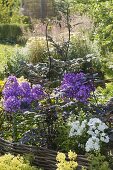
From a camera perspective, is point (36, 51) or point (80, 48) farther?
point (80, 48)

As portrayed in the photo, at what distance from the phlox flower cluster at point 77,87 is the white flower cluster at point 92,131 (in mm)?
224

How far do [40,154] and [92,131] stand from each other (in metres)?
0.49

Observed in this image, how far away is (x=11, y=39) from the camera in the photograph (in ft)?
65.8

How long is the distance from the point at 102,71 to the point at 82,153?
6.75 metres

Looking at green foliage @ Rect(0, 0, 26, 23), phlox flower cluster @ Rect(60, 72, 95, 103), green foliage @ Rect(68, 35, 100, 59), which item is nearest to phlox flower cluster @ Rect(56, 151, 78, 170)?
phlox flower cluster @ Rect(60, 72, 95, 103)

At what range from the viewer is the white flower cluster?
127 inches

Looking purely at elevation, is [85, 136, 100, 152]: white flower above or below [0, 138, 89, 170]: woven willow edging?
above

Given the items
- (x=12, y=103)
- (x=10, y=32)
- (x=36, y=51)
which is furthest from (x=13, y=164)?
(x=10, y=32)

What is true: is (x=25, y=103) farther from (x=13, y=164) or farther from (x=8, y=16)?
(x=8, y=16)

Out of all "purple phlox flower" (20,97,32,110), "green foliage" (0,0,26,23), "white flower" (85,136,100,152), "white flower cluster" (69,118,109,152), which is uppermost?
"green foliage" (0,0,26,23)

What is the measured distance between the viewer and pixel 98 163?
309cm

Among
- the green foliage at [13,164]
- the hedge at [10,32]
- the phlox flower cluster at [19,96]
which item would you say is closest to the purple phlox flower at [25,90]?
the phlox flower cluster at [19,96]

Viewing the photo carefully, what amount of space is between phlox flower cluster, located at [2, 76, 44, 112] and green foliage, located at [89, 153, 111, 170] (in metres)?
0.79

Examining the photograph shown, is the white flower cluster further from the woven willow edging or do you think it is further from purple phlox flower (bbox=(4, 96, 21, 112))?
purple phlox flower (bbox=(4, 96, 21, 112))
